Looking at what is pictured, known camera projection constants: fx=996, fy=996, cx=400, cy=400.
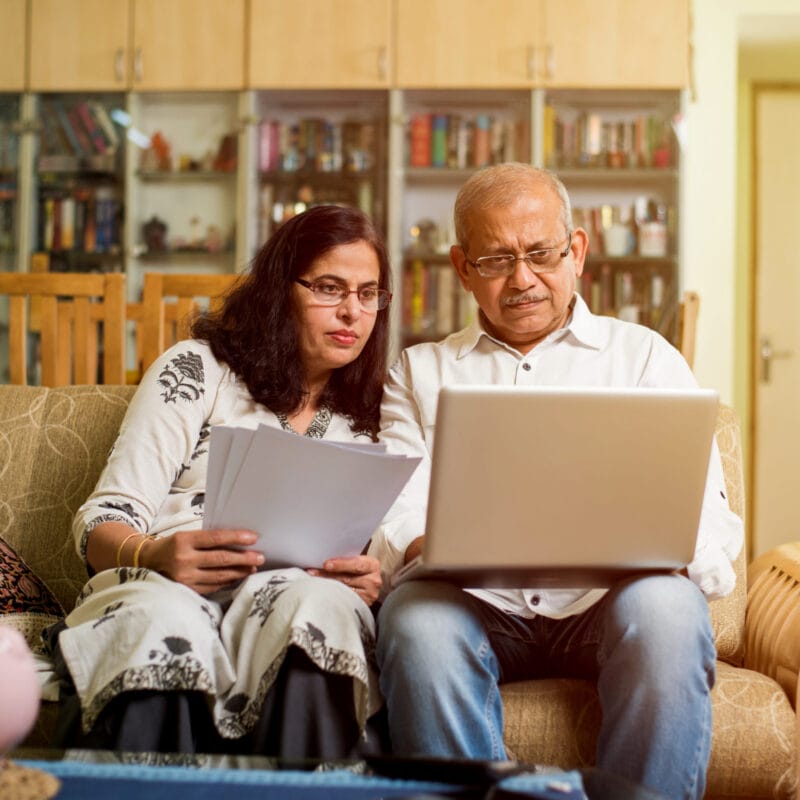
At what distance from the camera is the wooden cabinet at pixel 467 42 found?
388 cm

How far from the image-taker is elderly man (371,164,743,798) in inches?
47.8

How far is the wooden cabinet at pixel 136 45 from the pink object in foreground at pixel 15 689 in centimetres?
357

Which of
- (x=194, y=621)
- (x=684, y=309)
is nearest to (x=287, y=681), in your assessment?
(x=194, y=621)

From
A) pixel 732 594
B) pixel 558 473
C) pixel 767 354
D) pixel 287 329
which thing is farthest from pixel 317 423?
pixel 767 354

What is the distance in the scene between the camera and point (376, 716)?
4.28 ft

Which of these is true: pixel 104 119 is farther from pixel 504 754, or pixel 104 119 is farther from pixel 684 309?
pixel 504 754

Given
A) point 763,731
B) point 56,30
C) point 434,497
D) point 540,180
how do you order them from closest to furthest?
1. point 434,497
2. point 763,731
3. point 540,180
4. point 56,30

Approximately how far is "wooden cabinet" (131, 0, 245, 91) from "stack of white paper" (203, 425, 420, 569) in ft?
10.2

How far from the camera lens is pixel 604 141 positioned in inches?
158

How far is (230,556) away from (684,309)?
70.8 inches

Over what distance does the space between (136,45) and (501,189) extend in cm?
294

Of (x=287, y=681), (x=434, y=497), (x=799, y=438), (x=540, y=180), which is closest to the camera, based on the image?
(x=434, y=497)

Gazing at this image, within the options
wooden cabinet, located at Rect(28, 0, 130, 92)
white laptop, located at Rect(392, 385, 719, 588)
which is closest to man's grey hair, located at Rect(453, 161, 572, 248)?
white laptop, located at Rect(392, 385, 719, 588)

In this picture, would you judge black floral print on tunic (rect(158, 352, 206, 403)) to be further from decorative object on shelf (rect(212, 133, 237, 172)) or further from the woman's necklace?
decorative object on shelf (rect(212, 133, 237, 172))
